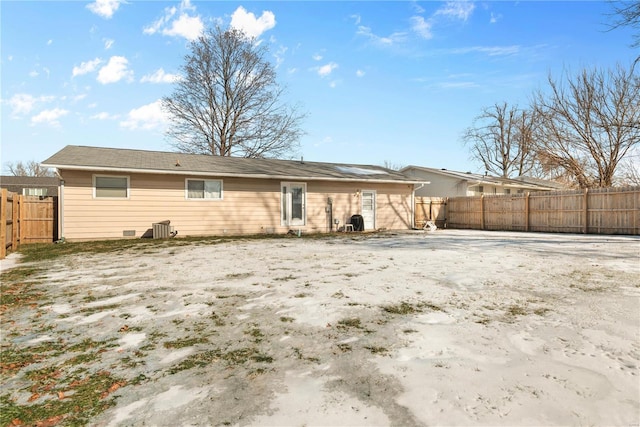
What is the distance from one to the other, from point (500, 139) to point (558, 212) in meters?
19.8

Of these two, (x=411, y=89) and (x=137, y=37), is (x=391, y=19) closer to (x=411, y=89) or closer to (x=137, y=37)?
(x=411, y=89)

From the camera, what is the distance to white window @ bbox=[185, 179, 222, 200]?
12430 mm

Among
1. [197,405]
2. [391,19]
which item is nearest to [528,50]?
[391,19]

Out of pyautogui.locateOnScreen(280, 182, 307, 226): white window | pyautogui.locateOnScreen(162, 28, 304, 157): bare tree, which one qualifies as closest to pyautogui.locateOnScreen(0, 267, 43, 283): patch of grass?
pyautogui.locateOnScreen(280, 182, 307, 226): white window

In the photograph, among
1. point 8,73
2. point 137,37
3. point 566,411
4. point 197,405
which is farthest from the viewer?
point 137,37

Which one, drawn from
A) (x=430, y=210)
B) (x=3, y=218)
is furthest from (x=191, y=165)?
(x=430, y=210)

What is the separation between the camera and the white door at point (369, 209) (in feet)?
50.4

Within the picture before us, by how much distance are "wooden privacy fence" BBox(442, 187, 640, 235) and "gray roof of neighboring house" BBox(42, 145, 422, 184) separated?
178 inches

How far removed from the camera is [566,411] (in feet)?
5.98

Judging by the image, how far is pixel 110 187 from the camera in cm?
1135

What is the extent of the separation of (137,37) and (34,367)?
13.1m

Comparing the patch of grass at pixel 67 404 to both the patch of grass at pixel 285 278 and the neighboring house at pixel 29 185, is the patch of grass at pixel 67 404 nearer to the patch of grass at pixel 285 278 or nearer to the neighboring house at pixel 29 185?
the patch of grass at pixel 285 278

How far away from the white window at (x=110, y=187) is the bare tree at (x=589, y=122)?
2383 centimetres

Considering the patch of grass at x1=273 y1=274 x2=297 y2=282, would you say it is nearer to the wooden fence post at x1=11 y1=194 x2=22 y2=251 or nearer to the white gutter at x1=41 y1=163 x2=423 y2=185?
the white gutter at x1=41 y1=163 x2=423 y2=185
